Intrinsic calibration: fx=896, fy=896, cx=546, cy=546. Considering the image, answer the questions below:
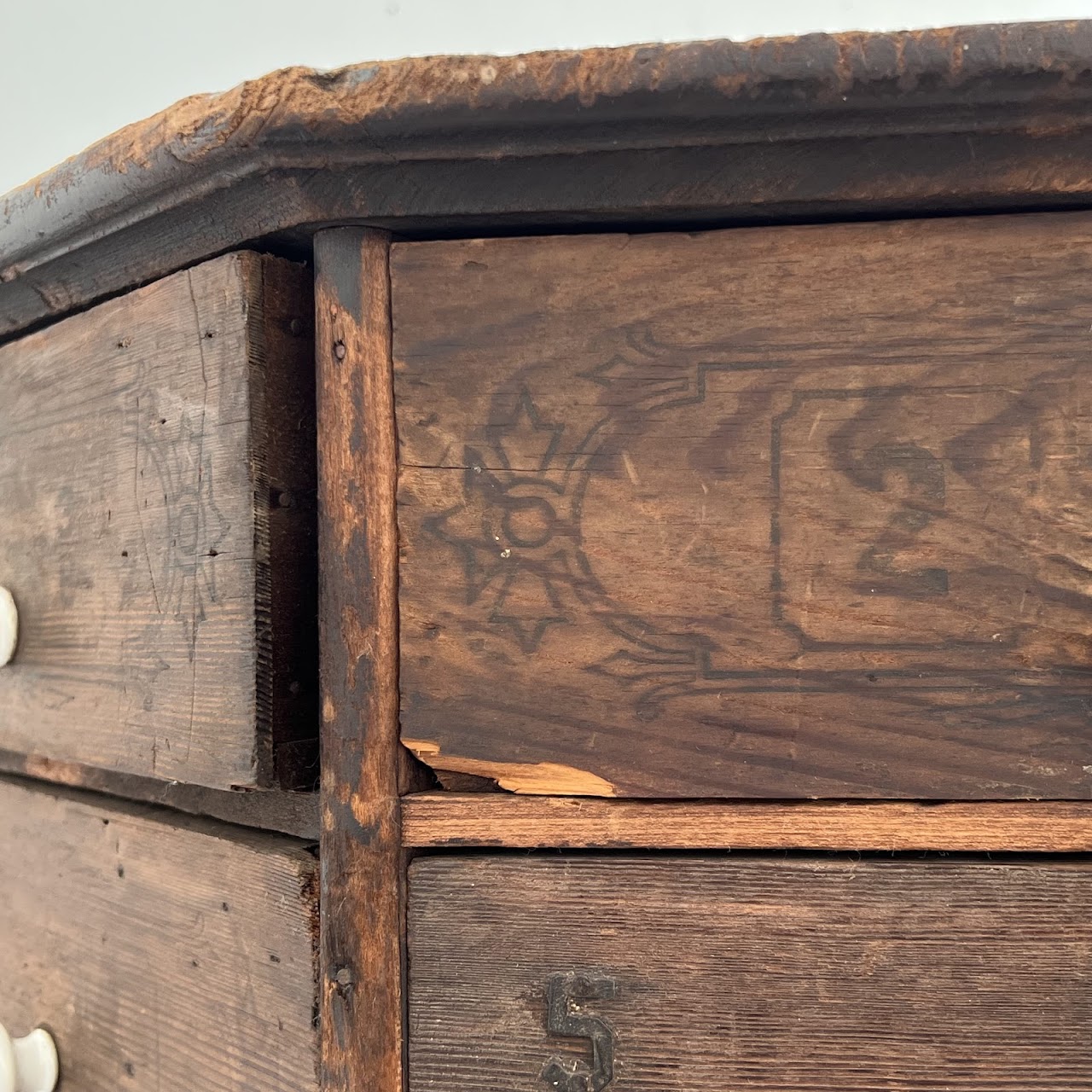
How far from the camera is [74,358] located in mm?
1046

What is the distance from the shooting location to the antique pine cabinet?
759 millimetres

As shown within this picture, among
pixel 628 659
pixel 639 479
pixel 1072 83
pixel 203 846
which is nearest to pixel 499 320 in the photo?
pixel 639 479

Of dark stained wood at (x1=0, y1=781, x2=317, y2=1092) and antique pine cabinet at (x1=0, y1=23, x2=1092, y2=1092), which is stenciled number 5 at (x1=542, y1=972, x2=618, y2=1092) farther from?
dark stained wood at (x1=0, y1=781, x2=317, y2=1092)

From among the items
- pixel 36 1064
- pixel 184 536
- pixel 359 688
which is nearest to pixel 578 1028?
pixel 359 688

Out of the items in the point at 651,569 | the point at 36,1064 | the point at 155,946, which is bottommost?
the point at 36,1064

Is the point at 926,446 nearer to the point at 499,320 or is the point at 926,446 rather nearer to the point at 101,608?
the point at 499,320

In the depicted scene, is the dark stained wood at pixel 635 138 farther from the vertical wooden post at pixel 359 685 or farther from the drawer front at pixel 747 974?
the drawer front at pixel 747 974

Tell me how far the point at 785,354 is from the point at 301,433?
0.47 m

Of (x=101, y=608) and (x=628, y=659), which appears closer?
(x=628, y=659)

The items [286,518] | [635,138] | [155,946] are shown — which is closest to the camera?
[635,138]

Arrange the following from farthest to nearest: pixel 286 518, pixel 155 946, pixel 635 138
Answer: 1. pixel 155 946
2. pixel 286 518
3. pixel 635 138

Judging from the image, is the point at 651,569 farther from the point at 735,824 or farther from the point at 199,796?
the point at 199,796

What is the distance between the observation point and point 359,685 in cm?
82

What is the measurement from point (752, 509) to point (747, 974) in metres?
0.41
